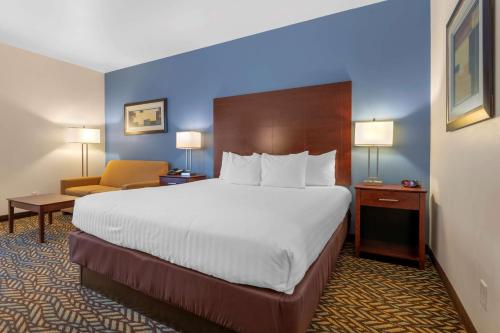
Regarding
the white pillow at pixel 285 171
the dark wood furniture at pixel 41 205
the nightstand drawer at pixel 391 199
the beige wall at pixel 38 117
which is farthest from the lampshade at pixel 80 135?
the nightstand drawer at pixel 391 199

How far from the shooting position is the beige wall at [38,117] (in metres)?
4.05

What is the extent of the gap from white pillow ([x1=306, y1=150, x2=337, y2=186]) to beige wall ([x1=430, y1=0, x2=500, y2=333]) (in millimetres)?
983

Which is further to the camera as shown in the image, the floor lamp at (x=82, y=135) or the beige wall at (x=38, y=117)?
the floor lamp at (x=82, y=135)

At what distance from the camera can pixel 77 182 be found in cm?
438

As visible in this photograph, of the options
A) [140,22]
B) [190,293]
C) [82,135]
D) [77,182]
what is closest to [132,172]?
[77,182]

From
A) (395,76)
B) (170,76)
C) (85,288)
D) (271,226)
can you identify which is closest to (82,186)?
(170,76)

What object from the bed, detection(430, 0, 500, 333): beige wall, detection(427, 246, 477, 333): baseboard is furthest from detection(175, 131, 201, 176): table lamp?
detection(427, 246, 477, 333): baseboard

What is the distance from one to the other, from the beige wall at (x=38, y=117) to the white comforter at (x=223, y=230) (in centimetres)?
319

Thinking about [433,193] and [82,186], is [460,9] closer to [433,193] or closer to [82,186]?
[433,193]

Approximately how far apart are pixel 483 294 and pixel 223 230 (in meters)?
1.38

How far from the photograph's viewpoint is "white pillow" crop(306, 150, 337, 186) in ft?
9.64

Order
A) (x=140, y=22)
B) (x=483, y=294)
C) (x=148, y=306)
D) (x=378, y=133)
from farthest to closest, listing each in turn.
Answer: (x=140, y=22) → (x=378, y=133) → (x=148, y=306) → (x=483, y=294)

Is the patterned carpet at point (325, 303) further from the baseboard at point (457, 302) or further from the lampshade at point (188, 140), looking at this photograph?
the lampshade at point (188, 140)

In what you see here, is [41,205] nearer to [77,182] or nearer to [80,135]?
[77,182]
